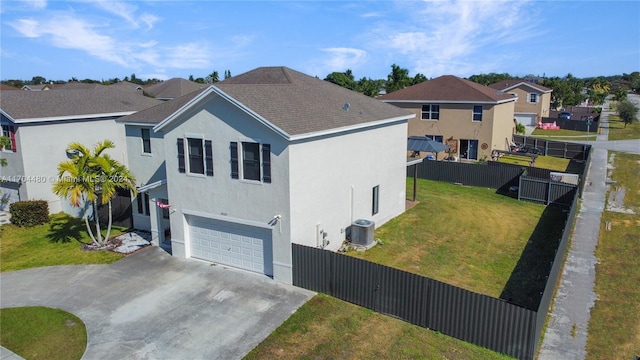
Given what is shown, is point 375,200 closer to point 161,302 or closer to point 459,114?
point 161,302

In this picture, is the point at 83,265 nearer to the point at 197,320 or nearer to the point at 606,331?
the point at 197,320

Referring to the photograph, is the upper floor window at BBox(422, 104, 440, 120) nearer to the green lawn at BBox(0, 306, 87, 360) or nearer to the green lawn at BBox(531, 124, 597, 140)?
the green lawn at BBox(531, 124, 597, 140)

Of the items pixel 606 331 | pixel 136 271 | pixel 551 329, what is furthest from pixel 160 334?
pixel 606 331

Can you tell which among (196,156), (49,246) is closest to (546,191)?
(196,156)

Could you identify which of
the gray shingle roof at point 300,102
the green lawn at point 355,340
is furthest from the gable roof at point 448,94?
the green lawn at point 355,340

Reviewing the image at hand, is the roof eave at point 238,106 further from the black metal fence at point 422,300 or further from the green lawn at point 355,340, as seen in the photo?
the green lawn at point 355,340
